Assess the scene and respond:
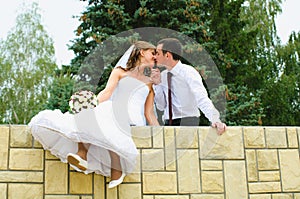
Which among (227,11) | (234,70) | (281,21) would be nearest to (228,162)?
(234,70)

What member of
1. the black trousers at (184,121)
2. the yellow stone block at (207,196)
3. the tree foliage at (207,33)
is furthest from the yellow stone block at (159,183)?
the tree foliage at (207,33)

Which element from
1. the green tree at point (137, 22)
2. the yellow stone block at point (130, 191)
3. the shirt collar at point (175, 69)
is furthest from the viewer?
the green tree at point (137, 22)

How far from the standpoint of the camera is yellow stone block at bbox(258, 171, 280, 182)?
12.3ft

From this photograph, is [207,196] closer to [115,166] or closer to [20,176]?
[115,166]

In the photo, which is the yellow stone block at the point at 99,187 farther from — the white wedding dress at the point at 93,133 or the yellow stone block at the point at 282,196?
the yellow stone block at the point at 282,196

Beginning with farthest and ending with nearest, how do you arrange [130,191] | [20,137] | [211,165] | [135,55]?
[135,55] < [211,165] < [130,191] < [20,137]

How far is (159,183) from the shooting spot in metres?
3.51

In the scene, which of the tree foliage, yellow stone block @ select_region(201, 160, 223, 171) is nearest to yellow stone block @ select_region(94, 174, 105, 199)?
yellow stone block @ select_region(201, 160, 223, 171)

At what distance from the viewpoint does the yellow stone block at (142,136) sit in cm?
352

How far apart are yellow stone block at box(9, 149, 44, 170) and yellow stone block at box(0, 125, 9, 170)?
4 cm

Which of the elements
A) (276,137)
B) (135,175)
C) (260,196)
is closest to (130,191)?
(135,175)

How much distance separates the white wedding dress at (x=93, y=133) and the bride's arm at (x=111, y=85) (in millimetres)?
154

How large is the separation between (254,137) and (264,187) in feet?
1.35

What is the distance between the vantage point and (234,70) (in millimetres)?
9008
